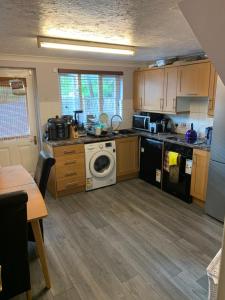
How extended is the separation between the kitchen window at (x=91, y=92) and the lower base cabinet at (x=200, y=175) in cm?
205

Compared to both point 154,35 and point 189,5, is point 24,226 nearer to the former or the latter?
point 189,5

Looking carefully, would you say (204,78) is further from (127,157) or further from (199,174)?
(127,157)

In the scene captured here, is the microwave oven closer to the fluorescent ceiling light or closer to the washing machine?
the washing machine

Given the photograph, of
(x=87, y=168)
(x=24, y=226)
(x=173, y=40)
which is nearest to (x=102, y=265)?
(x=24, y=226)

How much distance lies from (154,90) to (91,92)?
1.20 m

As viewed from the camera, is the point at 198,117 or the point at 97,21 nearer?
the point at 97,21

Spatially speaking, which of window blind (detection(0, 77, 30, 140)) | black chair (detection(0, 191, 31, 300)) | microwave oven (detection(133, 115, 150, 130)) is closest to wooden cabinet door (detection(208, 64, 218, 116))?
microwave oven (detection(133, 115, 150, 130))

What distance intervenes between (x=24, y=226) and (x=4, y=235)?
0.13 m

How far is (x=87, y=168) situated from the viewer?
3832 mm

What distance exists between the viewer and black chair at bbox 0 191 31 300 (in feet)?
4.58

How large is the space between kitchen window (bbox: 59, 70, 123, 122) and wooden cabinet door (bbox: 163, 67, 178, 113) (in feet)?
3.42

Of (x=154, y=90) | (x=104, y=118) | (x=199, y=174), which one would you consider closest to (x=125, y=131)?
(x=104, y=118)

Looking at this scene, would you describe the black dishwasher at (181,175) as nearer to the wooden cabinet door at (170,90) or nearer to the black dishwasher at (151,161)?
the black dishwasher at (151,161)

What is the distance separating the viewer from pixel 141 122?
14.9ft
